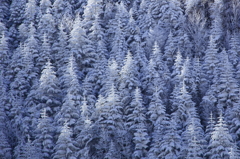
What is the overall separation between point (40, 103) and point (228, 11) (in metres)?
26.4

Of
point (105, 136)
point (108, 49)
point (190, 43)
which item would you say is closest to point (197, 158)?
point (105, 136)

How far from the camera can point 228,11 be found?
1515 inches

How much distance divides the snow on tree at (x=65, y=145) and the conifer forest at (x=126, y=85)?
9 cm

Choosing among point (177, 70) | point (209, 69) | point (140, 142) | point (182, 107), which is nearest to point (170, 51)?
point (177, 70)

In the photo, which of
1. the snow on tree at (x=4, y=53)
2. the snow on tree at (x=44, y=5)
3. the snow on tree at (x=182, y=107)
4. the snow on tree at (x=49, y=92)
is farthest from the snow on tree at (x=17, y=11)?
the snow on tree at (x=182, y=107)

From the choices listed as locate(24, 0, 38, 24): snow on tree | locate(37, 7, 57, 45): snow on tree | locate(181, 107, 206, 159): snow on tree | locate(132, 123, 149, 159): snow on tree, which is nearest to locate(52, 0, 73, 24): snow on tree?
locate(37, 7, 57, 45): snow on tree

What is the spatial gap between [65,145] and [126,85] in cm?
894

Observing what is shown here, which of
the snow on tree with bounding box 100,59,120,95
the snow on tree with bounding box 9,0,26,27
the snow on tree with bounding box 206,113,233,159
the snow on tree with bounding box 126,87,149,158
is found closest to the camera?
the snow on tree with bounding box 206,113,233,159

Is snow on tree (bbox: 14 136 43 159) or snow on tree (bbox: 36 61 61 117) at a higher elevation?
snow on tree (bbox: 36 61 61 117)

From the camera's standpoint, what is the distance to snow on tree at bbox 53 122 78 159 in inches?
1014

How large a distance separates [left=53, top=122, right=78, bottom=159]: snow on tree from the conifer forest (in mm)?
89

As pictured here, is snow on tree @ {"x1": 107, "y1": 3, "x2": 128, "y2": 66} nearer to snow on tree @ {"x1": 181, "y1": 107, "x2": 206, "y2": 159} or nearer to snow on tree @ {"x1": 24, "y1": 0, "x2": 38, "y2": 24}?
snow on tree @ {"x1": 181, "y1": 107, "x2": 206, "y2": 159}

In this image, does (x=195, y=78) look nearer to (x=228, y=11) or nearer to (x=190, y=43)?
(x=190, y=43)

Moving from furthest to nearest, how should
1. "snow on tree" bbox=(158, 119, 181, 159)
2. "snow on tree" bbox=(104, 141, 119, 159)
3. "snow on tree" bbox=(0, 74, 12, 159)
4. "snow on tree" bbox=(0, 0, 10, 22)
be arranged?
"snow on tree" bbox=(0, 0, 10, 22), "snow on tree" bbox=(0, 74, 12, 159), "snow on tree" bbox=(104, 141, 119, 159), "snow on tree" bbox=(158, 119, 181, 159)
